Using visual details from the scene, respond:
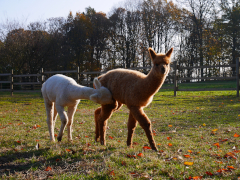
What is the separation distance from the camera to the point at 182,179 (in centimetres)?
254

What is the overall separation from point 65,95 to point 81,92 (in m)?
0.38

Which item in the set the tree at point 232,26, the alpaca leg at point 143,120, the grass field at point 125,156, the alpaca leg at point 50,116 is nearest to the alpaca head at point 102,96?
the alpaca leg at point 143,120

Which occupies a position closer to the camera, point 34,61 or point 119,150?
point 119,150

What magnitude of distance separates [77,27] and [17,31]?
9088 millimetres

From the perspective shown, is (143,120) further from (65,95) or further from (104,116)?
(65,95)

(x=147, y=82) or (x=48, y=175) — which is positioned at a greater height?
(x=147, y=82)

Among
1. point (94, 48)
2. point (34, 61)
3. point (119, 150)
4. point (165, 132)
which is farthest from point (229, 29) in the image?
point (119, 150)

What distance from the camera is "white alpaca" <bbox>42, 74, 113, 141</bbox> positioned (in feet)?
12.5

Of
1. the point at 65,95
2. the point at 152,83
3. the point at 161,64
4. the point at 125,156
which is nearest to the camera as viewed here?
the point at 125,156

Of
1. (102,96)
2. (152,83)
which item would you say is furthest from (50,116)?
(152,83)

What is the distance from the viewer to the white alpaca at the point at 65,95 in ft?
12.5

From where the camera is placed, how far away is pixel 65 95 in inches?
162

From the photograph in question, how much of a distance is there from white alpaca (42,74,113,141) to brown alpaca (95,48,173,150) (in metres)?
0.27

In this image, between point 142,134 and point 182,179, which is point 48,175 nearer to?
point 182,179
